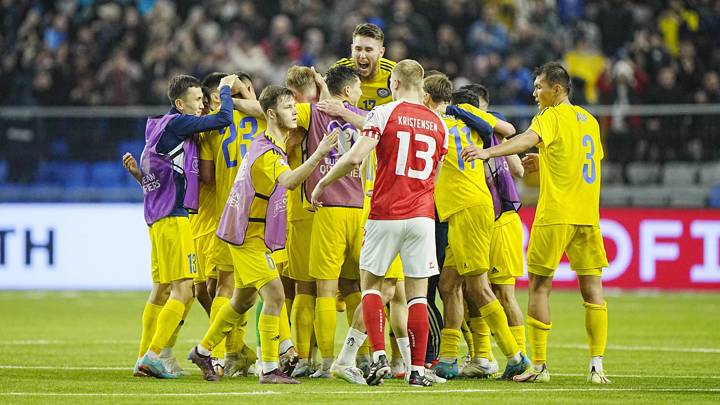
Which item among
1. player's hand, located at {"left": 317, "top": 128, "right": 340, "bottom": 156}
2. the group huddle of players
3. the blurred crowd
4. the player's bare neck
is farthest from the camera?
the blurred crowd

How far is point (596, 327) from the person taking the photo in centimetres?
1030

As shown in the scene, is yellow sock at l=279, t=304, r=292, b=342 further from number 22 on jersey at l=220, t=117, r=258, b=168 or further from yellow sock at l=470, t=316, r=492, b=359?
yellow sock at l=470, t=316, r=492, b=359

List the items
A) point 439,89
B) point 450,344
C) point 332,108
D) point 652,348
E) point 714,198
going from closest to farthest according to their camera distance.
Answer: point 332,108 < point 439,89 < point 450,344 < point 652,348 < point 714,198

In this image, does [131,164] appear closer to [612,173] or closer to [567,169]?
[567,169]

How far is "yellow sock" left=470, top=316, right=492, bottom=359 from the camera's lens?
1111 cm

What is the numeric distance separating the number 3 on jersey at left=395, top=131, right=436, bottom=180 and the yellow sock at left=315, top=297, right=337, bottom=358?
1.55 metres

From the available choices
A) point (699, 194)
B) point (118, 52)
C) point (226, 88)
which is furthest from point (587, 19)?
point (226, 88)

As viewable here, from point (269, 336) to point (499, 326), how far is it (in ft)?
6.56

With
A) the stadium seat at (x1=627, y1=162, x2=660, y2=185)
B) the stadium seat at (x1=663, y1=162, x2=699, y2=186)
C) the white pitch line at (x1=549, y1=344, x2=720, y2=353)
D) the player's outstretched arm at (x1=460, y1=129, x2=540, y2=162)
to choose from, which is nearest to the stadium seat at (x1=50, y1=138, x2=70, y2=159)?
the stadium seat at (x1=627, y1=162, x2=660, y2=185)

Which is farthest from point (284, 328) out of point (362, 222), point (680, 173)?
point (680, 173)

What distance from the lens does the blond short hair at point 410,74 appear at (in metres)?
9.69

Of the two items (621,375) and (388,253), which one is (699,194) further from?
(388,253)

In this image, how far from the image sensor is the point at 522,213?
20.9m

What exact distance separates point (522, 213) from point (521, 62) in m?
3.74
